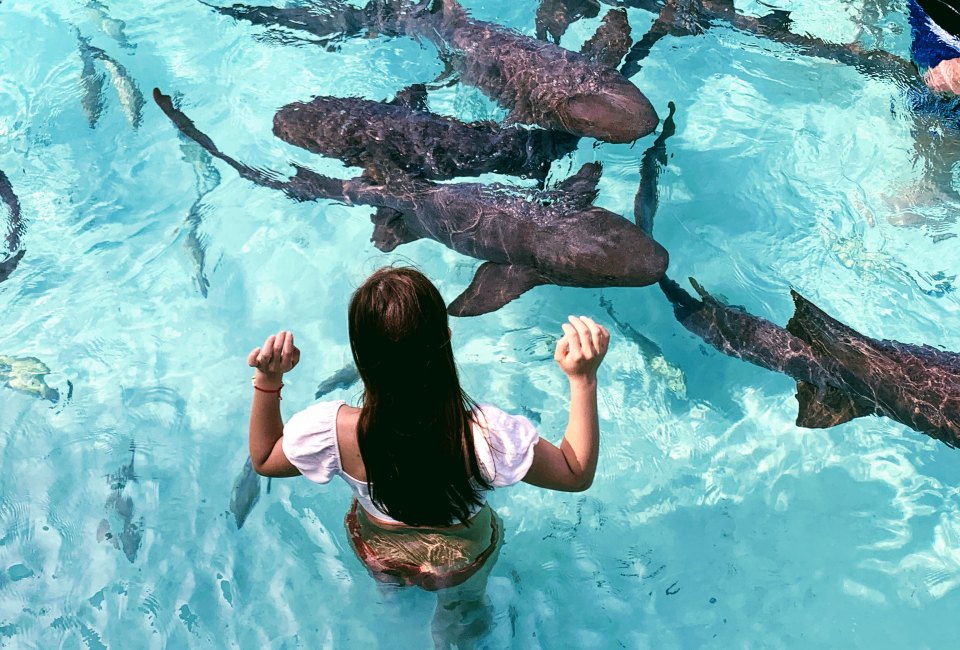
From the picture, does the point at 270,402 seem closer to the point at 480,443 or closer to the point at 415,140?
the point at 480,443

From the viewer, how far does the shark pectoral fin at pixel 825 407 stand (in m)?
5.05

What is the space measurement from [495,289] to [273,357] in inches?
117

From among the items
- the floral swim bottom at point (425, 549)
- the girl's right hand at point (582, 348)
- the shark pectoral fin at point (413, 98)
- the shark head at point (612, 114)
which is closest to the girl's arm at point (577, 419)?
the girl's right hand at point (582, 348)

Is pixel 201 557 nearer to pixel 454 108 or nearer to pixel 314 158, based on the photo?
pixel 314 158

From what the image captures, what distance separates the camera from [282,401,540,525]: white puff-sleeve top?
9.47 feet

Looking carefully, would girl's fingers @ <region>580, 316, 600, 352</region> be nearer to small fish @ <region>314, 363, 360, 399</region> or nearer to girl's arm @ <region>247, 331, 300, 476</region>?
girl's arm @ <region>247, 331, 300, 476</region>

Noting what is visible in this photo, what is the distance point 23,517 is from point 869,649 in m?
5.26

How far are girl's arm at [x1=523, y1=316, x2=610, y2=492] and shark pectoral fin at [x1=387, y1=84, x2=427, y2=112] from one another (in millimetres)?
4584

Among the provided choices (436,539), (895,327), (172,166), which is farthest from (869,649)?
(172,166)

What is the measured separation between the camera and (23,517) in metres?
4.94

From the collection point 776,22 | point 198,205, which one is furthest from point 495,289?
point 776,22

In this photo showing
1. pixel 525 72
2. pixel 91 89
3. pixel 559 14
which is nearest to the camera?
pixel 525 72

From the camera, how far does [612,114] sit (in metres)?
6.15

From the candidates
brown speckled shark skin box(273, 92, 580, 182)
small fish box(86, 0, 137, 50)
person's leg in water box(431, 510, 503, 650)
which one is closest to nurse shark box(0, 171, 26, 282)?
small fish box(86, 0, 137, 50)
